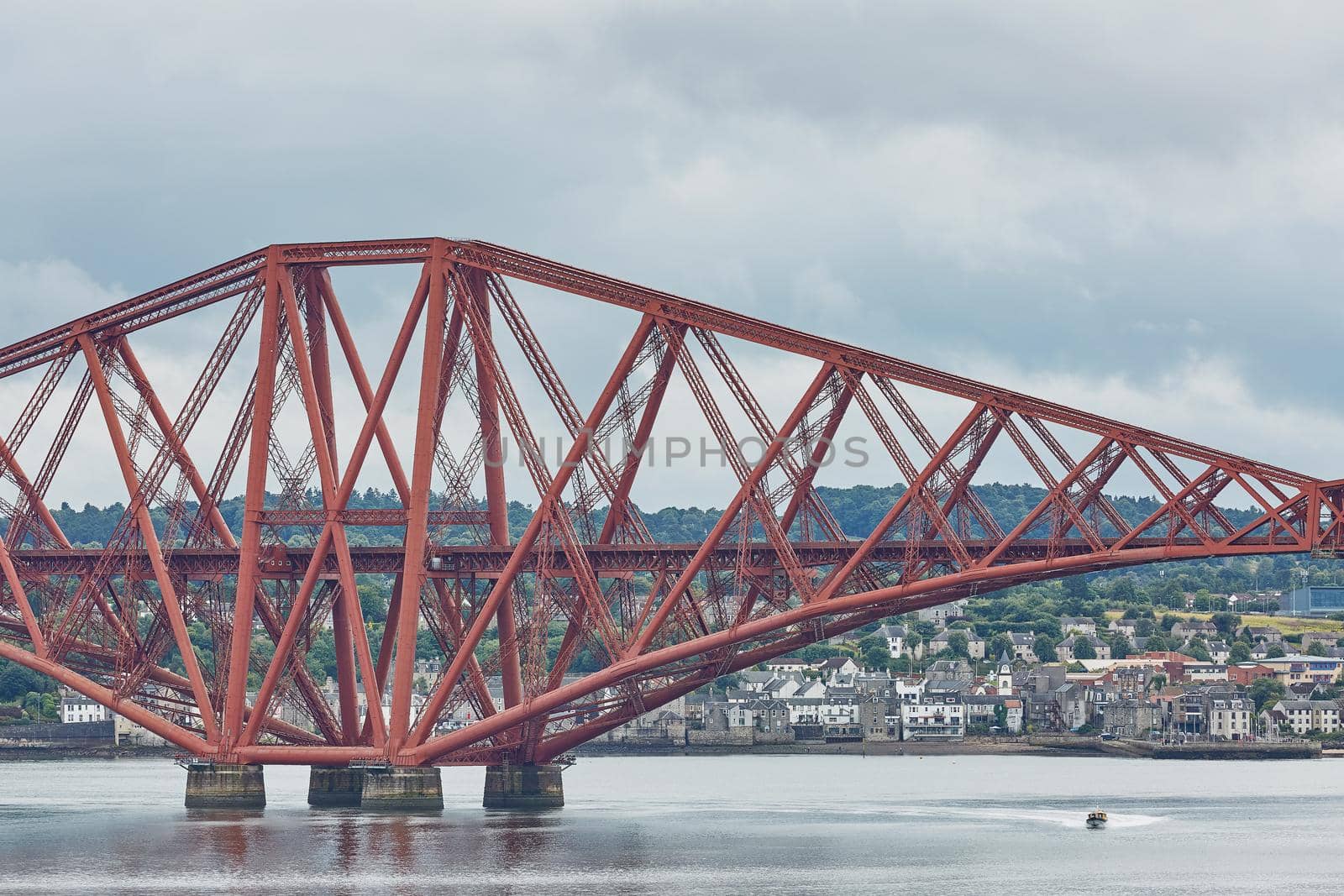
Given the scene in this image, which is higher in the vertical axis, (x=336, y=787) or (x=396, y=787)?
(x=336, y=787)

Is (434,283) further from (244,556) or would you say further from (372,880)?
(372,880)

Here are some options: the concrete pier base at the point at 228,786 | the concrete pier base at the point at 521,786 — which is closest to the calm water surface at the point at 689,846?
the concrete pier base at the point at 228,786

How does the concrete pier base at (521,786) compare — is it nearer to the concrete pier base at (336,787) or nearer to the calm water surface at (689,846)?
the calm water surface at (689,846)

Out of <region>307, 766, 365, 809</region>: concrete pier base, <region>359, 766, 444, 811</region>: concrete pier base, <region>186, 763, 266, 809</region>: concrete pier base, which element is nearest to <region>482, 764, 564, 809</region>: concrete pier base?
<region>307, 766, 365, 809</region>: concrete pier base

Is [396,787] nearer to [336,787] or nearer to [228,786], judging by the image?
[228,786]

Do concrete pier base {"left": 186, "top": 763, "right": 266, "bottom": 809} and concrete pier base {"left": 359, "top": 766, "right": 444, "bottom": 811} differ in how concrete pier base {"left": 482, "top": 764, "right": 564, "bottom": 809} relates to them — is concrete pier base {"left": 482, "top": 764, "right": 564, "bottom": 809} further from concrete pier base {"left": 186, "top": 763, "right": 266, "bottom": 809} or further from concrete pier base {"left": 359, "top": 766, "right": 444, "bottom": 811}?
concrete pier base {"left": 186, "top": 763, "right": 266, "bottom": 809}

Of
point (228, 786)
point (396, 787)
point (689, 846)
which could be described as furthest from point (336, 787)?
point (689, 846)

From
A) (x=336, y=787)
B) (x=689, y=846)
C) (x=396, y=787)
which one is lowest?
(x=689, y=846)
